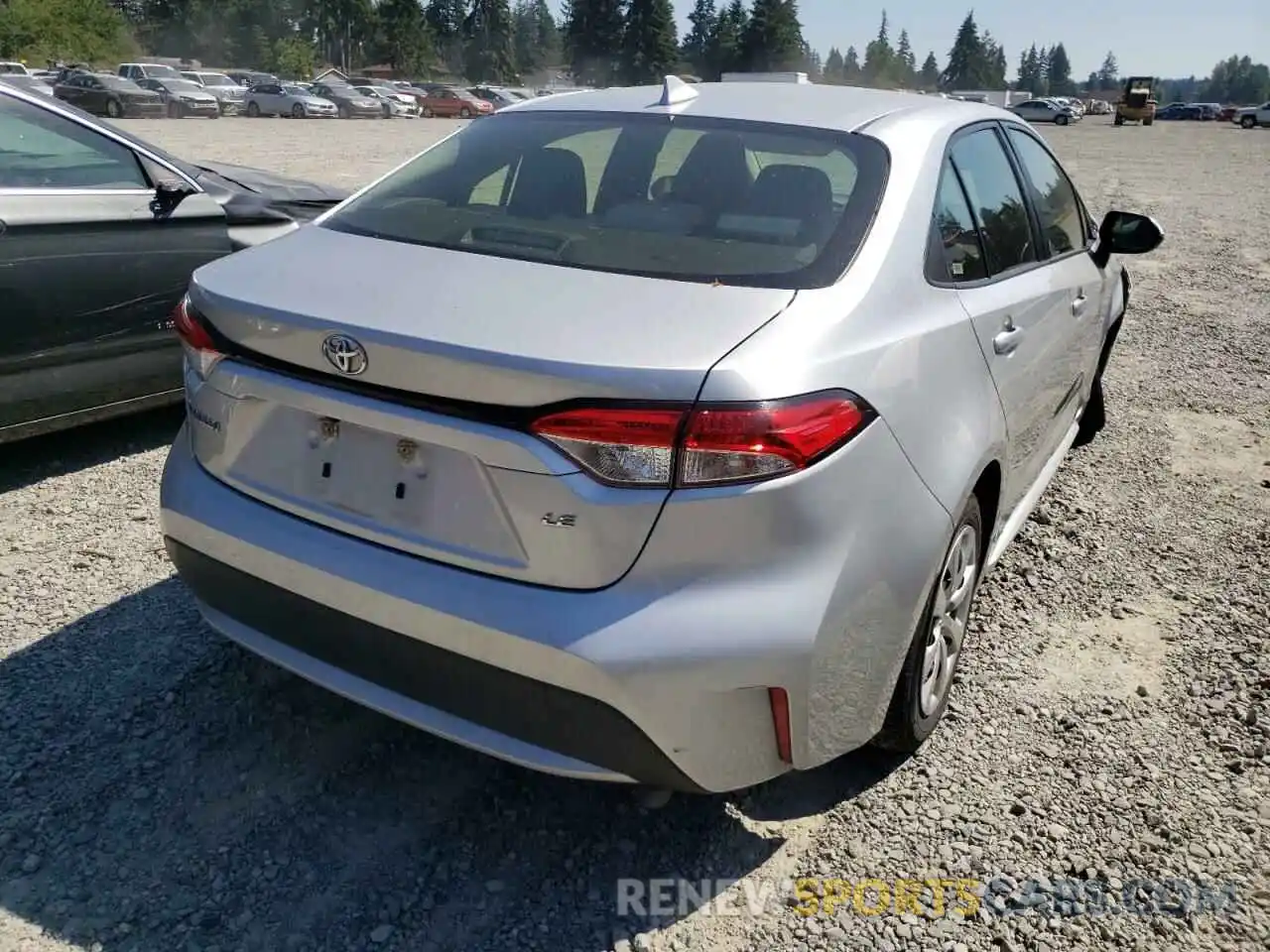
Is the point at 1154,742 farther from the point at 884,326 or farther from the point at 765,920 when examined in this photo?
the point at 884,326

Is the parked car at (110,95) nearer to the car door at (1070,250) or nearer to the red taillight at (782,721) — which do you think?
the car door at (1070,250)

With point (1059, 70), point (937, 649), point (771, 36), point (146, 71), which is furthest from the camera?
point (1059, 70)

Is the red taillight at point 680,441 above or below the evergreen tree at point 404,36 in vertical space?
above

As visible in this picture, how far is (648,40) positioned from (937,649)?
9324cm

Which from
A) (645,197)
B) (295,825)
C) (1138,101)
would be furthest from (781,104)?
(1138,101)

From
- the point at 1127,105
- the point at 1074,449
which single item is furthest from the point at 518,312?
the point at 1127,105

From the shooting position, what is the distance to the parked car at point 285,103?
4288 centimetres

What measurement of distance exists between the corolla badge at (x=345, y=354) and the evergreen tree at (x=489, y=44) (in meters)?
101

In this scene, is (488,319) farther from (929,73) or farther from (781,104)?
(929,73)

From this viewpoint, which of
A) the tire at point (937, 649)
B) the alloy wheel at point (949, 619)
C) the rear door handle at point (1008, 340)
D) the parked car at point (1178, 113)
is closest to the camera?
the tire at point (937, 649)

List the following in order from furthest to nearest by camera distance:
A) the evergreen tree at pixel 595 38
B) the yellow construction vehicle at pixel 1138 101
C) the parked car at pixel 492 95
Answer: the evergreen tree at pixel 595 38
the yellow construction vehicle at pixel 1138 101
the parked car at pixel 492 95

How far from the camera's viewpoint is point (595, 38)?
90.0m

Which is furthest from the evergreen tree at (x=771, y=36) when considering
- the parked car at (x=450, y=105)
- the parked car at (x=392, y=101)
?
the parked car at (x=392, y=101)

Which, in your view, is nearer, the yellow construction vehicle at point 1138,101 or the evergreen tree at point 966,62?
the yellow construction vehicle at point 1138,101
